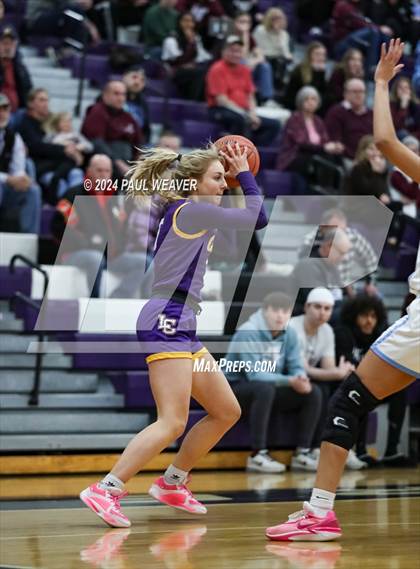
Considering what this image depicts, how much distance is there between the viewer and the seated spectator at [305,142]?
41.8ft

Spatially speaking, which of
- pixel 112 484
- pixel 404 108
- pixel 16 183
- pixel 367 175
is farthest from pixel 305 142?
pixel 112 484

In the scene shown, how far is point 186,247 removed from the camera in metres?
6.28

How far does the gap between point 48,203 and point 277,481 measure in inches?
149

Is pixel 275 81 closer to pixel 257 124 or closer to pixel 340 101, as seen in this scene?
pixel 340 101

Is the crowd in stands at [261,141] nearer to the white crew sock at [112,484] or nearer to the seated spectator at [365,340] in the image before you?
the seated spectator at [365,340]

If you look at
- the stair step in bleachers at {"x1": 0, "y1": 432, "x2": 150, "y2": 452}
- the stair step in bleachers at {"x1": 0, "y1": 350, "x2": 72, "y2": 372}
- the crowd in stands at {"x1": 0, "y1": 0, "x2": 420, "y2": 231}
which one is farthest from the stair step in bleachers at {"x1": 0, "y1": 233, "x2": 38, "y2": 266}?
the stair step in bleachers at {"x1": 0, "y1": 432, "x2": 150, "y2": 452}

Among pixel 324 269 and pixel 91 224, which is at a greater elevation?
pixel 91 224

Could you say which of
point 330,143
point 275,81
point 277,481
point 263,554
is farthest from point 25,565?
point 275,81

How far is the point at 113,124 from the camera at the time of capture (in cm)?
1184

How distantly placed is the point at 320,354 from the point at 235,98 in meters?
4.14

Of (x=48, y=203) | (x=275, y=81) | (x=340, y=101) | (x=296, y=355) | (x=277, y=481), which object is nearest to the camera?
(x=277, y=481)

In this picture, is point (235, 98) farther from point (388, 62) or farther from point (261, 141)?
point (388, 62)

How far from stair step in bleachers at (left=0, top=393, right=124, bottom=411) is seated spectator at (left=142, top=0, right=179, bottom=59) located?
593cm

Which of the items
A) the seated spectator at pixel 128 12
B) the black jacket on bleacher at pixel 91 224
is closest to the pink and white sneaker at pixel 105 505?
the black jacket on bleacher at pixel 91 224
